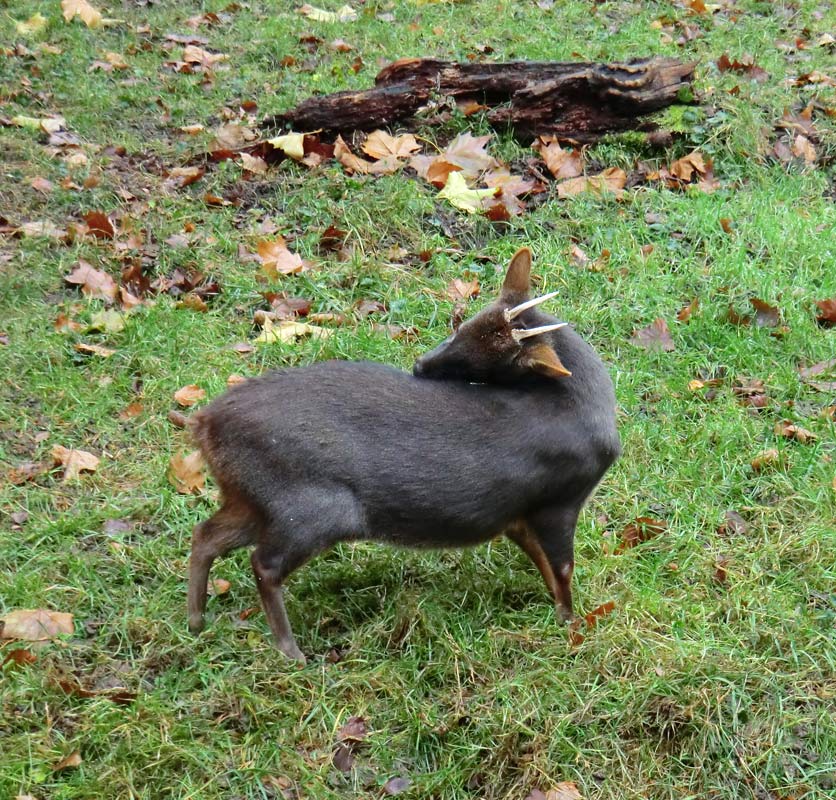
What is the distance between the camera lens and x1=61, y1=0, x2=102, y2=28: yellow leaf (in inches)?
339

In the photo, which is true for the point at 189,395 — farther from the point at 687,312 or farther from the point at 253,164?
the point at 687,312

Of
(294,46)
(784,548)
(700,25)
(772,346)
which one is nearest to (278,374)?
(784,548)

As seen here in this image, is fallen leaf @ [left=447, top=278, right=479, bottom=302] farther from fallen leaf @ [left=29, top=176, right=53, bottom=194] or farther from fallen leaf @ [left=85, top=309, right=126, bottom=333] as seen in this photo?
fallen leaf @ [left=29, top=176, right=53, bottom=194]

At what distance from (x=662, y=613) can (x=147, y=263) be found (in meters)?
3.42

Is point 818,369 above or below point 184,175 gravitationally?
above

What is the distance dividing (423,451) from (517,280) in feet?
2.58

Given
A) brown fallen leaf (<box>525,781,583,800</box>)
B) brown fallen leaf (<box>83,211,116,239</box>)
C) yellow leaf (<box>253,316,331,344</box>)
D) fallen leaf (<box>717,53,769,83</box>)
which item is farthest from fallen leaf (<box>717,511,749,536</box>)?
Result: fallen leaf (<box>717,53,769,83</box>)

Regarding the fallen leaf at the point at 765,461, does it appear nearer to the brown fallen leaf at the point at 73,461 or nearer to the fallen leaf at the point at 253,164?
the brown fallen leaf at the point at 73,461

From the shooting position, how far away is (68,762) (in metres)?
3.19

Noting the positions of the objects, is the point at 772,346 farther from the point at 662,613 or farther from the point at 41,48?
the point at 41,48

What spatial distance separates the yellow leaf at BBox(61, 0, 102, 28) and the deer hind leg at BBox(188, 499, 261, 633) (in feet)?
20.7

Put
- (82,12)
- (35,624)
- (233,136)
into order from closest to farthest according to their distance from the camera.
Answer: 1. (35,624)
2. (233,136)
3. (82,12)

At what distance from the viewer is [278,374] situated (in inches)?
142

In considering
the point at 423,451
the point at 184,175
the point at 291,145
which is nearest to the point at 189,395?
the point at 423,451
